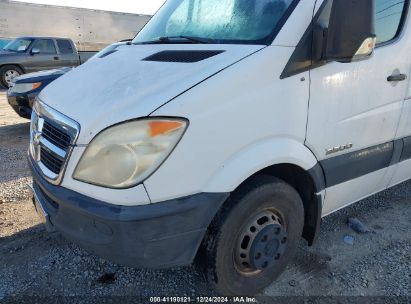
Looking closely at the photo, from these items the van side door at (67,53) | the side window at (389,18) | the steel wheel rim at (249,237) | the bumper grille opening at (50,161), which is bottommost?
the van side door at (67,53)

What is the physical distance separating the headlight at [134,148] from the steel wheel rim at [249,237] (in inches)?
30.2

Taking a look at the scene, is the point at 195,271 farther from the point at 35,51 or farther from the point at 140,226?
the point at 35,51

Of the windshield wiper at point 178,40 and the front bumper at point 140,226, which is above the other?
the windshield wiper at point 178,40

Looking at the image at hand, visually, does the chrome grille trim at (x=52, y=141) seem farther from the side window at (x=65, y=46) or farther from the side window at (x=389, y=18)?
the side window at (x=65, y=46)

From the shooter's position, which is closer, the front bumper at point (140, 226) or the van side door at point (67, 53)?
the front bumper at point (140, 226)

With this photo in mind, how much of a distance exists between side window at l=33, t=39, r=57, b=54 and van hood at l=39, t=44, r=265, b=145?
11130 millimetres

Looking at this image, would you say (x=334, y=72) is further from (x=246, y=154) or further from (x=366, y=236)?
(x=366, y=236)

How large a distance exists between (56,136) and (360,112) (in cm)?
203

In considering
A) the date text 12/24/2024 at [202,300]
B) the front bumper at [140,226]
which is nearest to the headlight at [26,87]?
the front bumper at [140,226]

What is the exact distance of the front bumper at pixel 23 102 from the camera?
6371 millimetres

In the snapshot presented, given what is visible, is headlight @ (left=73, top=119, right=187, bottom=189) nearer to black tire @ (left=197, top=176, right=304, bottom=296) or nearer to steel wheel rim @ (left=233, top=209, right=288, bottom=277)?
black tire @ (left=197, top=176, right=304, bottom=296)

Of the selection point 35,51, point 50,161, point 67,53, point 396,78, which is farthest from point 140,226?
point 67,53

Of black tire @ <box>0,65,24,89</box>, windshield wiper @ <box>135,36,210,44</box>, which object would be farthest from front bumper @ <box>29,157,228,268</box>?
black tire @ <box>0,65,24,89</box>

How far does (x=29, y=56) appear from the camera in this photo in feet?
41.1
